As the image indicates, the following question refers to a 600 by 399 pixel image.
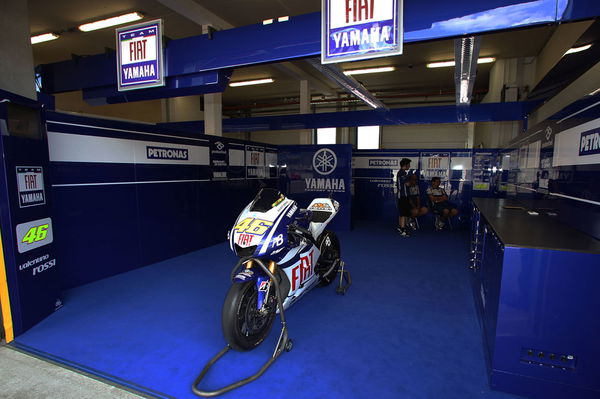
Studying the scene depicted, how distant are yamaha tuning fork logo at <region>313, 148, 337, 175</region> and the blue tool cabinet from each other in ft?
18.3

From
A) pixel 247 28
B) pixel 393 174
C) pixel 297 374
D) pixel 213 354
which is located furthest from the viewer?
pixel 393 174

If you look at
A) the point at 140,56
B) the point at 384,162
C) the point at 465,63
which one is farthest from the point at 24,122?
the point at 384,162

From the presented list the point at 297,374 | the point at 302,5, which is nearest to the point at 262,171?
the point at 302,5

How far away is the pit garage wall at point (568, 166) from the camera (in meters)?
2.07

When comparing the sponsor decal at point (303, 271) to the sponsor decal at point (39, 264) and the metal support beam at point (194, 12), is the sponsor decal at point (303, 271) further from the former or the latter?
the metal support beam at point (194, 12)

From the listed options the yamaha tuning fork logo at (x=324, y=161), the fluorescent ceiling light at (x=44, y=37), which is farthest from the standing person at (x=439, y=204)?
the fluorescent ceiling light at (x=44, y=37)

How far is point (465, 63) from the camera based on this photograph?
14.6 ft

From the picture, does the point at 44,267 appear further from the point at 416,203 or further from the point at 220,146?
the point at 416,203

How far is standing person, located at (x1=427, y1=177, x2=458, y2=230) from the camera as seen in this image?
7.56 metres

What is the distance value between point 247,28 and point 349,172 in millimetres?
4847

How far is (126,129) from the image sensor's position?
4.32 metres

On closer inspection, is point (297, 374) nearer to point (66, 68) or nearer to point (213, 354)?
point (213, 354)

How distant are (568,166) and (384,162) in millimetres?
6145

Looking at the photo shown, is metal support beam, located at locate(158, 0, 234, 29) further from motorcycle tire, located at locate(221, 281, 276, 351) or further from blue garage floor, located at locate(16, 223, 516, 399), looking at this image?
motorcycle tire, located at locate(221, 281, 276, 351)
